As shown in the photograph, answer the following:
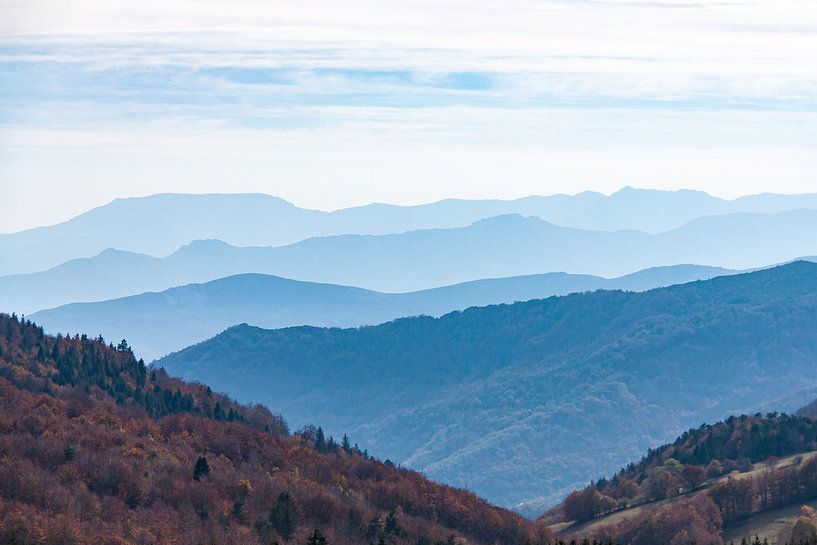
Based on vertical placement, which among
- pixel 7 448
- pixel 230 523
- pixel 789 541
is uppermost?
pixel 7 448

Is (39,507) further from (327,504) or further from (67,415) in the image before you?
(67,415)

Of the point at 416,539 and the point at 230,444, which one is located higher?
the point at 230,444

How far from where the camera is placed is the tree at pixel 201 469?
16445 cm

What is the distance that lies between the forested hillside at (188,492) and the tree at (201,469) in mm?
268

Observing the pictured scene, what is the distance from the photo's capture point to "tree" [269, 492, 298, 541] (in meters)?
146

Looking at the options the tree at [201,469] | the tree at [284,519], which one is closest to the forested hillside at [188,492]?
the tree at [284,519]

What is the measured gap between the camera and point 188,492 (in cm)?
15525

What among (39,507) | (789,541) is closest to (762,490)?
(789,541)

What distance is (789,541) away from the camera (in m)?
150

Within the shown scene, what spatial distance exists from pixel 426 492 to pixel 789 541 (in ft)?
183

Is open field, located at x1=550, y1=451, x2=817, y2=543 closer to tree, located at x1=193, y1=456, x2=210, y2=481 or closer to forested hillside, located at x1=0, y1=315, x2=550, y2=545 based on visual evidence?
forested hillside, located at x1=0, y1=315, x2=550, y2=545

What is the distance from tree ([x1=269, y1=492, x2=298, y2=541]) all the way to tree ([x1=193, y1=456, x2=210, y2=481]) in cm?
1757

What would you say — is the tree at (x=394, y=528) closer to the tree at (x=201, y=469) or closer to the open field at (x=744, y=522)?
the tree at (x=201, y=469)

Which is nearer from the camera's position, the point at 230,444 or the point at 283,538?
the point at 283,538
